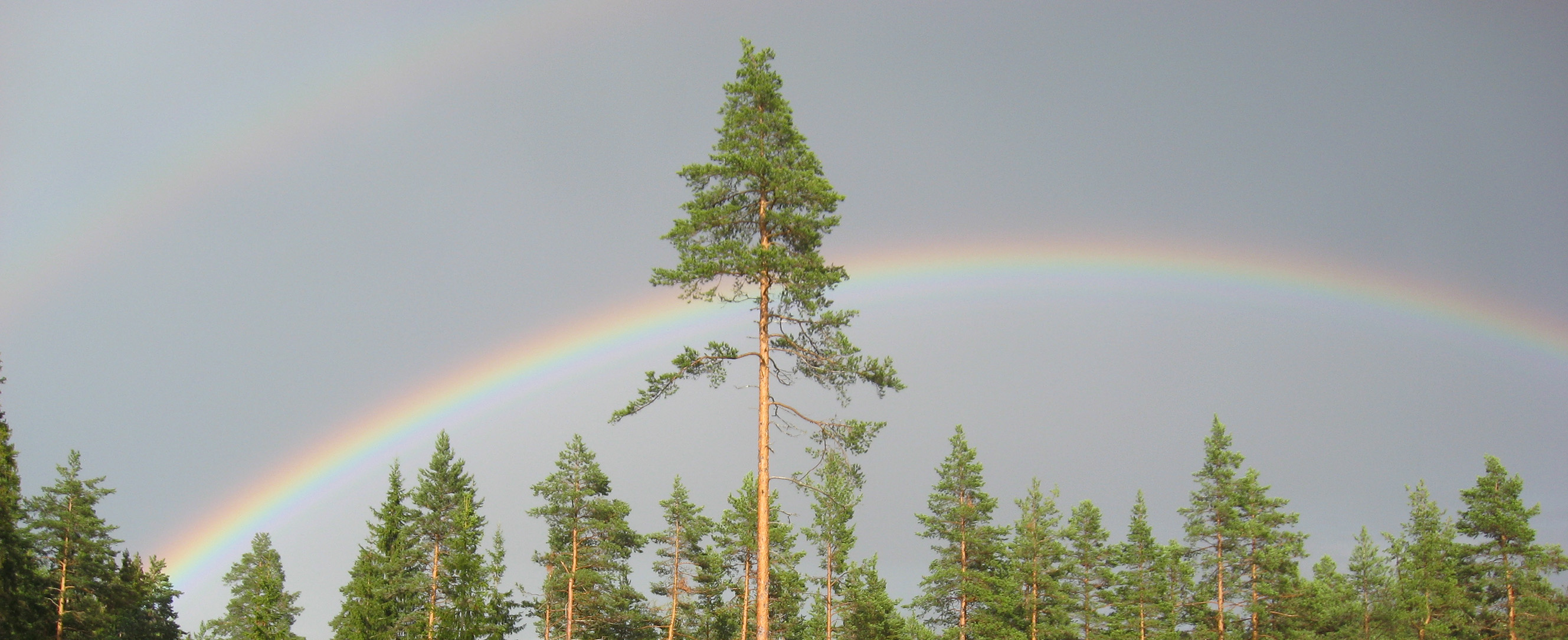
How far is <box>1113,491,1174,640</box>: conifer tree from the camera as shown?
5312cm

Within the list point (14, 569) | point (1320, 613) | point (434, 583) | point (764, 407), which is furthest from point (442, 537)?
point (1320, 613)

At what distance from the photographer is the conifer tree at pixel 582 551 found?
46.2 metres

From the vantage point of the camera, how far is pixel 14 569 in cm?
3559

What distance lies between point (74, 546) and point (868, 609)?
127ft

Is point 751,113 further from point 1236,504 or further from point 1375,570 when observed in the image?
point 1375,570

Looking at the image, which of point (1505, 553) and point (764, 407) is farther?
point (1505, 553)

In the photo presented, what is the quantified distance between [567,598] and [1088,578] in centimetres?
2791

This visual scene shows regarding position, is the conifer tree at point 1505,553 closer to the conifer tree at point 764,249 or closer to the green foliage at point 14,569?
the conifer tree at point 764,249

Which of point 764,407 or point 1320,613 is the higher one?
point 764,407

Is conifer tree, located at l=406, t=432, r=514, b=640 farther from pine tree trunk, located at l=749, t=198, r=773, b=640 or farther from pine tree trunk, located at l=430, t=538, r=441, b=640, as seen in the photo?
pine tree trunk, located at l=749, t=198, r=773, b=640

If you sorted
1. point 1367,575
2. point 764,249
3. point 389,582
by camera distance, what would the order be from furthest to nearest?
point 1367,575 < point 389,582 < point 764,249

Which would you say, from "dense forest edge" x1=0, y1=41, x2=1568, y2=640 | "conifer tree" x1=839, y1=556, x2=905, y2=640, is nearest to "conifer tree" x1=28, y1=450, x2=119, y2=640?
"dense forest edge" x1=0, y1=41, x2=1568, y2=640

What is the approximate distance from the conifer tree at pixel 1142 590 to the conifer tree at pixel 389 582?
117ft

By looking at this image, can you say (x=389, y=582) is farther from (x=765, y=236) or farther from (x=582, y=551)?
(x=765, y=236)
